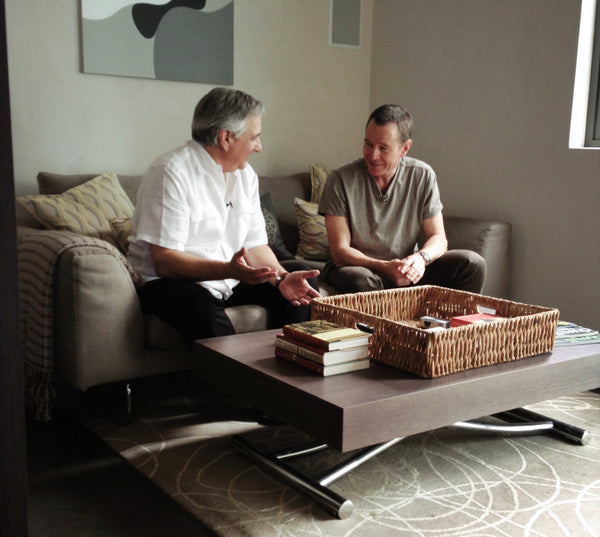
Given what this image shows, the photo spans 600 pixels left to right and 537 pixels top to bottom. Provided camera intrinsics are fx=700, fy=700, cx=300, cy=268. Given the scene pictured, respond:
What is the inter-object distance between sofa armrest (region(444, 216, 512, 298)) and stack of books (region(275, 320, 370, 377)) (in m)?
1.56

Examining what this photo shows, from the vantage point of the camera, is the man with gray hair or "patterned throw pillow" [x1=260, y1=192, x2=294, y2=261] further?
"patterned throw pillow" [x1=260, y1=192, x2=294, y2=261]

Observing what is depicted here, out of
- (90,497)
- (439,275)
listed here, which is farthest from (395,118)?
(90,497)

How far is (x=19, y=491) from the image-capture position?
77cm

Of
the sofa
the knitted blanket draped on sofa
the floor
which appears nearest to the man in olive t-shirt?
the sofa

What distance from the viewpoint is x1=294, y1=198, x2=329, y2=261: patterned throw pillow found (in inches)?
126

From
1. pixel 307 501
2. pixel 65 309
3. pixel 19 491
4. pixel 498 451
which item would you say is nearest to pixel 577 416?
pixel 498 451

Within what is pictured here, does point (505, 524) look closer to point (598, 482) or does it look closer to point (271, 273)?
point (598, 482)

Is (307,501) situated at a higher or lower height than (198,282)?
lower

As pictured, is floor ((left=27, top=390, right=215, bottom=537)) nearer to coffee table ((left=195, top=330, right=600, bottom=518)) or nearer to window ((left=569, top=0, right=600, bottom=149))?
coffee table ((left=195, top=330, right=600, bottom=518))

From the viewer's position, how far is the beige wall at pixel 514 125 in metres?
3.13

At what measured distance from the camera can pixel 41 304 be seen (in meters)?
2.22

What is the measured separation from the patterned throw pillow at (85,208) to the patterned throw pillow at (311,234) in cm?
80

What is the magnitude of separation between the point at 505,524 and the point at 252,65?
2.66 metres

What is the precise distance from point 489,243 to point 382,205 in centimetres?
62
